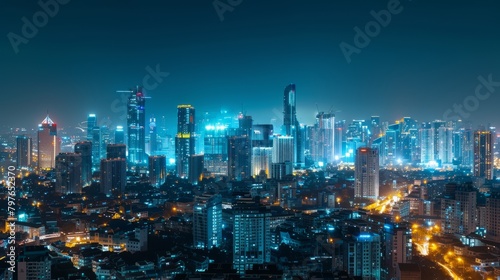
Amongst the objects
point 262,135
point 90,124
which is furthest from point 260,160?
point 90,124

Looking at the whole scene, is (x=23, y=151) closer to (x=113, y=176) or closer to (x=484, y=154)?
(x=113, y=176)

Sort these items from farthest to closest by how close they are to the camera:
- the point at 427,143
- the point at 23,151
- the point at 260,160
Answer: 1. the point at 427,143
2. the point at 260,160
3. the point at 23,151

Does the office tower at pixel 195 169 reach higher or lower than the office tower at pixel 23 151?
lower

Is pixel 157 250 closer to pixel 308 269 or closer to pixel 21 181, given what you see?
pixel 308 269

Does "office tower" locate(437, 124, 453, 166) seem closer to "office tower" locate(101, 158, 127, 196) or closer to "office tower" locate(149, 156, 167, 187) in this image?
"office tower" locate(149, 156, 167, 187)

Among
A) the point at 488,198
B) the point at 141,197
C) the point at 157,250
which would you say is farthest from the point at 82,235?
the point at 488,198

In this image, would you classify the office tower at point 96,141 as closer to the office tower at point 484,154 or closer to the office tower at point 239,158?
the office tower at point 239,158

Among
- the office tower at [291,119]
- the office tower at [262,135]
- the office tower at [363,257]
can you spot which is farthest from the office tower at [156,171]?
the office tower at [363,257]
